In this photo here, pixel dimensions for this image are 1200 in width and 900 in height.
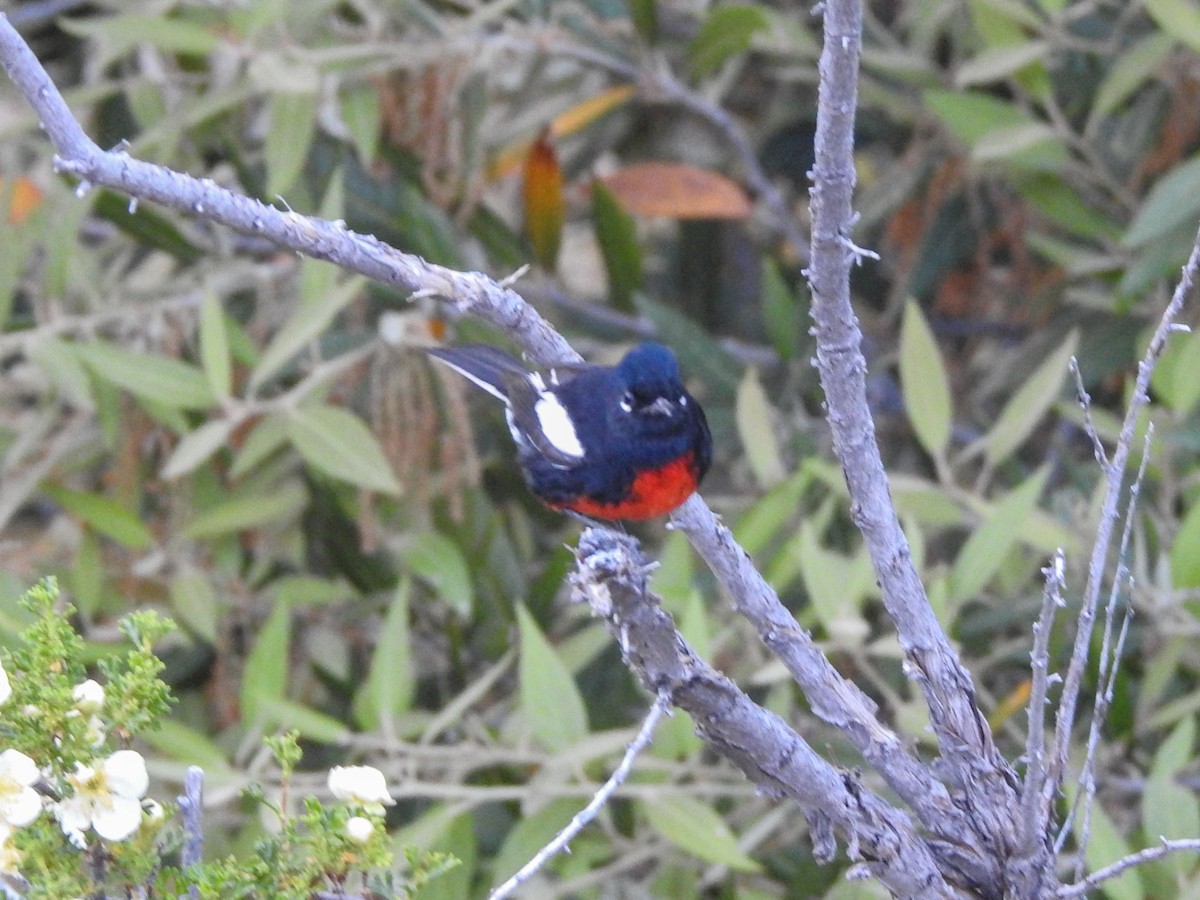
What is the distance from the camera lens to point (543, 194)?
3213 millimetres

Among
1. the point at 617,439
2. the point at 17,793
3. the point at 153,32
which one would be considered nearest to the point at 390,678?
the point at 617,439

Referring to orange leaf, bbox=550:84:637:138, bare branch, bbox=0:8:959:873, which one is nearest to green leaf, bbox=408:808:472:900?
bare branch, bbox=0:8:959:873

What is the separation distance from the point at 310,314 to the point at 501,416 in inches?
21.7

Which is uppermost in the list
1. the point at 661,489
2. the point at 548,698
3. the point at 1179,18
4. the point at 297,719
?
the point at 1179,18

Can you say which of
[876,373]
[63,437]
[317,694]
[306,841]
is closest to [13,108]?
[63,437]

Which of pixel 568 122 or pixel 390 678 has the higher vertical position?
pixel 568 122

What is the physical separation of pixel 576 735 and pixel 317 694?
3.61ft

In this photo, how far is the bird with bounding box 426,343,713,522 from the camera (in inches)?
72.7

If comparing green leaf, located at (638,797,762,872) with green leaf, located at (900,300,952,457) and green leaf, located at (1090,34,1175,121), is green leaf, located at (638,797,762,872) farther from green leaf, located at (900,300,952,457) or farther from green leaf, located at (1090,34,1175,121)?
green leaf, located at (1090,34,1175,121)

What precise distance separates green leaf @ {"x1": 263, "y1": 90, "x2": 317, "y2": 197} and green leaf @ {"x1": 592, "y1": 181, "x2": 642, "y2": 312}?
63 cm

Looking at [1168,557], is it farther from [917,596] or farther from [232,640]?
[232,640]

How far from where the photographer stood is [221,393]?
107 inches

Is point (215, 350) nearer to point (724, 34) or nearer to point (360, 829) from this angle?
point (724, 34)

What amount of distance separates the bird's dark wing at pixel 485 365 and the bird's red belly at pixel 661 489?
1.10 feet
